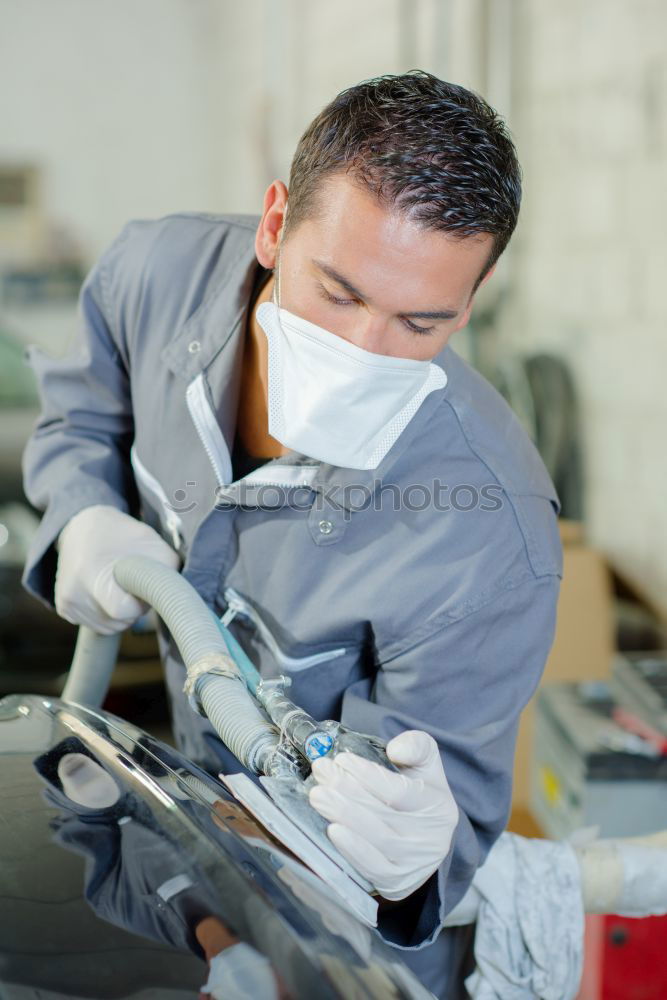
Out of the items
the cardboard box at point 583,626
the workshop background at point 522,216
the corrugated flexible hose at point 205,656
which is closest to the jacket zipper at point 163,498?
the corrugated flexible hose at point 205,656

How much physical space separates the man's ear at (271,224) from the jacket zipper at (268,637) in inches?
15.2

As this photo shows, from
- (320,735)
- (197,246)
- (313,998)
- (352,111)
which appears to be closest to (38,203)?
(197,246)

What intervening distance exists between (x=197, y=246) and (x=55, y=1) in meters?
2.42

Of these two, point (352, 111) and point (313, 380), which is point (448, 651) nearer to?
point (313, 380)

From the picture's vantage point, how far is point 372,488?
1.02 meters

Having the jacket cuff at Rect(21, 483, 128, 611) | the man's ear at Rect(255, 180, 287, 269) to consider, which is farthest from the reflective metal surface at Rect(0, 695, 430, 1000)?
the man's ear at Rect(255, 180, 287, 269)

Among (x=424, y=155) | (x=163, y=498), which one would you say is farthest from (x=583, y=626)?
(x=424, y=155)

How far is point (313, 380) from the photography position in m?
0.98

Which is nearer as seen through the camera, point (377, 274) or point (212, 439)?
point (377, 274)

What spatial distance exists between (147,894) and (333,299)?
0.56 metres

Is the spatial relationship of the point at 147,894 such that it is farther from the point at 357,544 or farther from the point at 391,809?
the point at 357,544

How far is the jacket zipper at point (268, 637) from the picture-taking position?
107cm

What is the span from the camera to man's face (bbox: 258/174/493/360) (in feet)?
2.92

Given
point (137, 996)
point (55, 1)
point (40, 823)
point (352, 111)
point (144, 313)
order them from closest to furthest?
point (137, 996)
point (40, 823)
point (352, 111)
point (144, 313)
point (55, 1)
